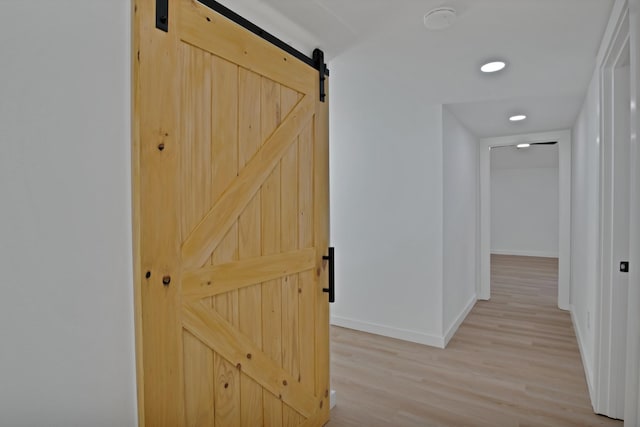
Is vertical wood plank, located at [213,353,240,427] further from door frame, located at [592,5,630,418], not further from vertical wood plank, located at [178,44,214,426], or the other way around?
door frame, located at [592,5,630,418]

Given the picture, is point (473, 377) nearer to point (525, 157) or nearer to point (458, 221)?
point (458, 221)

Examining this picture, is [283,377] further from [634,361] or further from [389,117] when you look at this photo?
[389,117]

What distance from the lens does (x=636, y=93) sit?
134 cm

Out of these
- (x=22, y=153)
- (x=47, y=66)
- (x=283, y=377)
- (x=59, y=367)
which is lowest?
(x=283, y=377)

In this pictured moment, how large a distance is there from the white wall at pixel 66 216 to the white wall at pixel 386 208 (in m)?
2.17

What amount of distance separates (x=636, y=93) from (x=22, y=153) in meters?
2.06

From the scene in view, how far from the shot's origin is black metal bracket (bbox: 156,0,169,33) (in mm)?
1172

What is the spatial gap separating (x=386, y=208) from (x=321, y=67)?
1840 millimetres

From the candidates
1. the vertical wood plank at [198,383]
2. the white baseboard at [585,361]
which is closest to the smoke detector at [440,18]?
the vertical wood plank at [198,383]

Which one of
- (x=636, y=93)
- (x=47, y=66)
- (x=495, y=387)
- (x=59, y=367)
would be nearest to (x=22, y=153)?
(x=47, y=66)

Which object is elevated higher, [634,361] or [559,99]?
[559,99]

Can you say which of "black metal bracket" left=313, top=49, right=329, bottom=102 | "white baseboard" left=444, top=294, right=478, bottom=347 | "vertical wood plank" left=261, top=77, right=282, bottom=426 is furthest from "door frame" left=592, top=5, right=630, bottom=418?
"vertical wood plank" left=261, top=77, right=282, bottom=426

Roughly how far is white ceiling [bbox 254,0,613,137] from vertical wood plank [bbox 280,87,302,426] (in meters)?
0.54

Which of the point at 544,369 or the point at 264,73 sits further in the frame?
the point at 544,369
